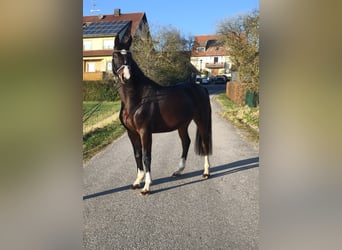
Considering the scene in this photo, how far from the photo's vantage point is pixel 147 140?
142 cm

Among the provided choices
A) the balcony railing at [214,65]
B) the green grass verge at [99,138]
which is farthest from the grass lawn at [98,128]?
the balcony railing at [214,65]

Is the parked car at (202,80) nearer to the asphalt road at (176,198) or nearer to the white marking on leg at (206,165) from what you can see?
the asphalt road at (176,198)

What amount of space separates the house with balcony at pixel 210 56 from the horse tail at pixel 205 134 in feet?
0.53

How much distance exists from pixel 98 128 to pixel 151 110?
0.27m

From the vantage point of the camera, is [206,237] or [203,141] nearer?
[206,237]

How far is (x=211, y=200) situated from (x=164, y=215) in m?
0.25

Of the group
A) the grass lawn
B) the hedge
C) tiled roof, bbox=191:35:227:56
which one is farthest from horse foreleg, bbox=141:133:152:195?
tiled roof, bbox=191:35:227:56

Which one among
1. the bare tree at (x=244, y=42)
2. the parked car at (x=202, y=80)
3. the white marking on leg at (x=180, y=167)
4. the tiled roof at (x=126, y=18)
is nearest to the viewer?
the bare tree at (x=244, y=42)

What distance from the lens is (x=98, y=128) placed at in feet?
4.32

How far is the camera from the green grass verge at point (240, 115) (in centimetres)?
130

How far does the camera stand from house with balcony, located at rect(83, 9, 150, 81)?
1.25m
